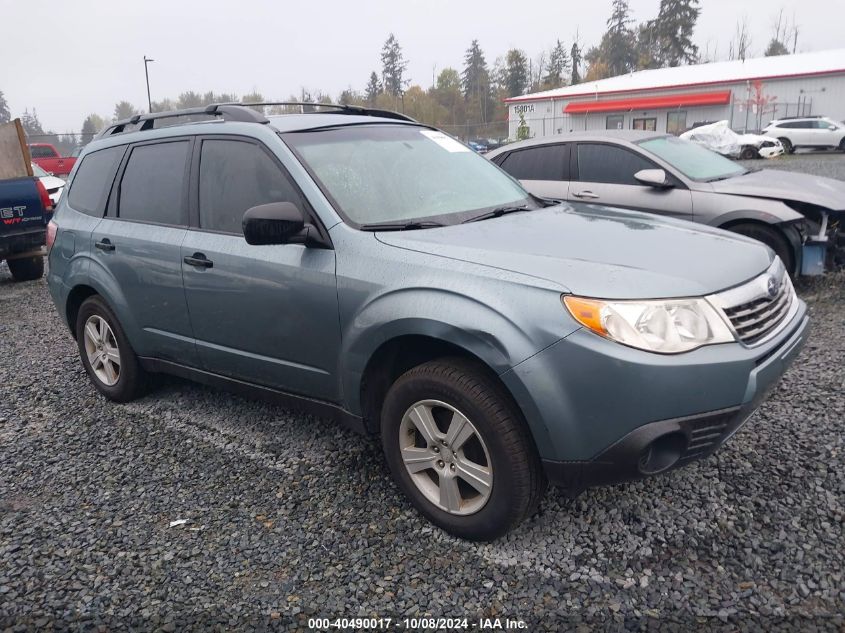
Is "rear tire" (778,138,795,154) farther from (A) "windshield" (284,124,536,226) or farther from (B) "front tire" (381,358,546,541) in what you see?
(B) "front tire" (381,358,546,541)

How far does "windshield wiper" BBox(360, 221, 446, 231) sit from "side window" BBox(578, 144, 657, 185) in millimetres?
4114

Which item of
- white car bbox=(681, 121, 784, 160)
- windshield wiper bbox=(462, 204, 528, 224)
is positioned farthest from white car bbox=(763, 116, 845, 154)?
windshield wiper bbox=(462, 204, 528, 224)

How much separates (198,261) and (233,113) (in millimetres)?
878

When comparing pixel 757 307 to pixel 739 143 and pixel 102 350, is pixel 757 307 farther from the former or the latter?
pixel 739 143

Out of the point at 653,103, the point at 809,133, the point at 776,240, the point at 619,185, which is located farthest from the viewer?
the point at 653,103

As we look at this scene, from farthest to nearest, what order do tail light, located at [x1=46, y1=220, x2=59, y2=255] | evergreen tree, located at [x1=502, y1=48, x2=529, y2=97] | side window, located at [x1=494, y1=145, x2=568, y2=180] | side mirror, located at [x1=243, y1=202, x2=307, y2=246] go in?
evergreen tree, located at [x1=502, y1=48, x2=529, y2=97], side window, located at [x1=494, y1=145, x2=568, y2=180], tail light, located at [x1=46, y1=220, x2=59, y2=255], side mirror, located at [x1=243, y1=202, x2=307, y2=246]

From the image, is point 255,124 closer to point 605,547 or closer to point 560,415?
point 560,415

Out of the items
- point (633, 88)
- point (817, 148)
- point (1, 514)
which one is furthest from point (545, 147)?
point (633, 88)

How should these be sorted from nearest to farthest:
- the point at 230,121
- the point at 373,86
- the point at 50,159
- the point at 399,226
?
the point at 399,226 → the point at 230,121 → the point at 50,159 → the point at 373,86

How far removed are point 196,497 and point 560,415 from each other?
193cm

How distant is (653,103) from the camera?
138 ft

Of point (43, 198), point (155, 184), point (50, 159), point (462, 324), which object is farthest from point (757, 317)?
point (50, 159)

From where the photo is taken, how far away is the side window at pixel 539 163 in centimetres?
704

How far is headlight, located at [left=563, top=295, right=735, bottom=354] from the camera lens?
236cm
